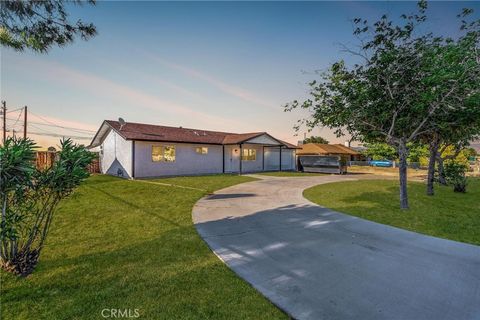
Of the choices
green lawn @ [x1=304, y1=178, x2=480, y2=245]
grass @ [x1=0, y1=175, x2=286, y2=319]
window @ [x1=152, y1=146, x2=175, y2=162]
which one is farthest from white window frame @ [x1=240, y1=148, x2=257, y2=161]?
grass @ [x1=0, y1=175, x2=286, y2=319]

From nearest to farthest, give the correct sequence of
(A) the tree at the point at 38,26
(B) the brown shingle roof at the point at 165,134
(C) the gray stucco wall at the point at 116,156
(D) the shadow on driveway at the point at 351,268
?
(D) the shadow on driveway at the point at 351,268
(A) the tree at the point at 38,26
(C) the gray stucco wall at the point at 116,156
(B) the brown shingle roof at the point at 165,134

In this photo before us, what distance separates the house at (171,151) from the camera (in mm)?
16891

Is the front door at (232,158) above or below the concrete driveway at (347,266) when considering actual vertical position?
above

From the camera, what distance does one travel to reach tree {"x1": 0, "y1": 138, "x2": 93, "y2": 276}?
2877mm

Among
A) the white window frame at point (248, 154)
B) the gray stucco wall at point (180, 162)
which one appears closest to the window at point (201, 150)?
the gray stucco wall at point (180, 162)

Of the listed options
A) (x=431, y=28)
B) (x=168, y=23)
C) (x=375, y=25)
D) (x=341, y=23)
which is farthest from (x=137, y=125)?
(x=431, y=28)

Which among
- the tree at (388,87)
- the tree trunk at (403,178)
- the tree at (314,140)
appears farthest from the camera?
the tree at (314,140)

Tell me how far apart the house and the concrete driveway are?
1183cm

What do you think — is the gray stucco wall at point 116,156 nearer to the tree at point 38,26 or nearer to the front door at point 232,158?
the front door at point 232,158

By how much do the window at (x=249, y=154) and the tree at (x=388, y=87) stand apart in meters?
14.6

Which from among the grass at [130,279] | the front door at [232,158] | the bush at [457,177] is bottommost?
the grass at [130,279]

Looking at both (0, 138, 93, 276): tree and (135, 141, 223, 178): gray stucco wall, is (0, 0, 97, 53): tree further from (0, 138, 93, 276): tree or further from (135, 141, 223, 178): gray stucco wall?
(135, 141, 223, 178): gray stucco wall

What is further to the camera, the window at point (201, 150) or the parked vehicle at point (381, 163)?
the parked vehicle at point (381, 163)

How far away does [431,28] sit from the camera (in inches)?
305
